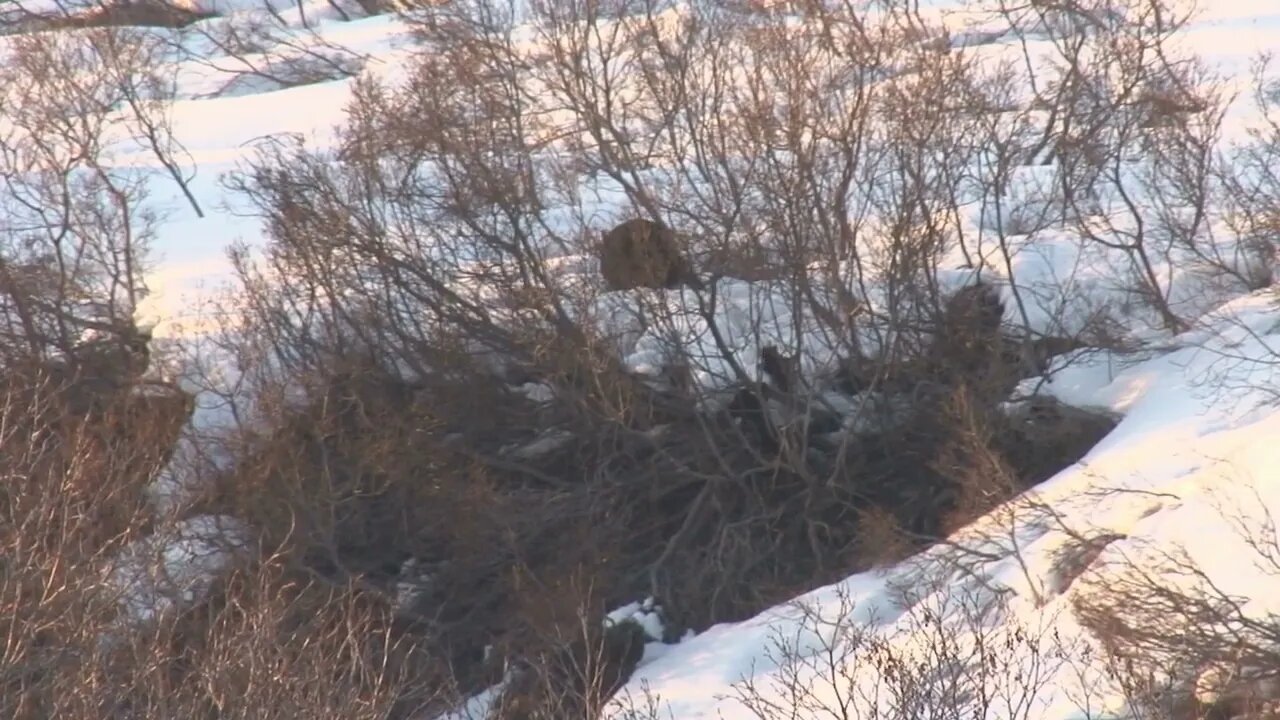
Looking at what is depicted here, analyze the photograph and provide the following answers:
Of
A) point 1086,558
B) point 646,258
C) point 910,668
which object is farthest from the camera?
point 646,258

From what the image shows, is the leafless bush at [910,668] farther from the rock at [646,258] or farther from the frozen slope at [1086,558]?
the rock at [646,258]

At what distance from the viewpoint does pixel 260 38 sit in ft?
103

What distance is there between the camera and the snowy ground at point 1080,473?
11930 millimetres

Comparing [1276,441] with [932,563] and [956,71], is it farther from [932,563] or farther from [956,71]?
[956,71]

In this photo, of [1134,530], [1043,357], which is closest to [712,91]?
[1043,357]

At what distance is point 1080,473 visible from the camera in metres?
14.9

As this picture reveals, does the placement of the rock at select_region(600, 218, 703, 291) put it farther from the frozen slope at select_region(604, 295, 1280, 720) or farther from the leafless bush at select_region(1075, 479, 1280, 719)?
the leafless bush at select_region(1075, 479, 1280, 719)

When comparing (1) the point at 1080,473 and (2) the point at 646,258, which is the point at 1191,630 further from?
(2) the point at 646,258

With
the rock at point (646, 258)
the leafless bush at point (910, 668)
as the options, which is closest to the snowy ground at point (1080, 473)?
the leafless bush at point (910, 668)

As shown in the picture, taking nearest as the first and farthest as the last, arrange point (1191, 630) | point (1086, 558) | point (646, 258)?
1. point (1191, 630)
2. point (1086, 558)
3. point (646, 258)

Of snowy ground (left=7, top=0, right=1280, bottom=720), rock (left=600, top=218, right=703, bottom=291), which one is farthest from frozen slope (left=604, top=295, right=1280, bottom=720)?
rock (left=600, top=218, right=703, bottom=291)

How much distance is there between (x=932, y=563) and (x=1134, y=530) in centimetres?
247

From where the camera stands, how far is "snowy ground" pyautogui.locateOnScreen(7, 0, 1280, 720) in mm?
11930

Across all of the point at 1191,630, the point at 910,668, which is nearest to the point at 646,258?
the point at 1191,630
